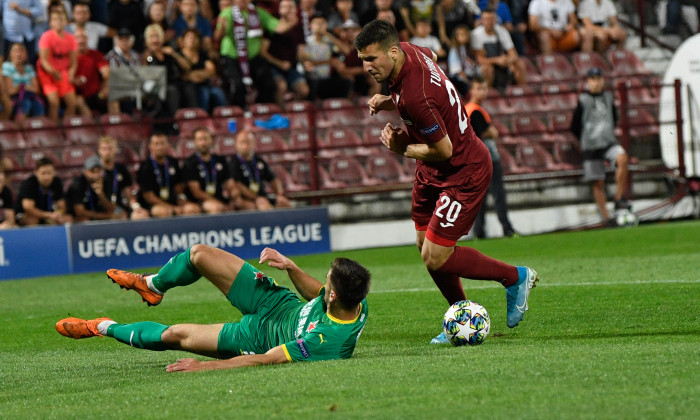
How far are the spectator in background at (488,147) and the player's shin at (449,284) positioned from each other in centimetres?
720

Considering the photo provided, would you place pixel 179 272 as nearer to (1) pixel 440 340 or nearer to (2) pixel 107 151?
(1) pixel 440 340

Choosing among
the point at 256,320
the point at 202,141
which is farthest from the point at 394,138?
the point at 202,141

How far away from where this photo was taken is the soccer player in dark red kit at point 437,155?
22.8 ft

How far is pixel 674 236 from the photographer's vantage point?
575 inches

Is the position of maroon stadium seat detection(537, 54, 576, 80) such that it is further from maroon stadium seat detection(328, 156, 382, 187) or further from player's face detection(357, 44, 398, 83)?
player's face detection(357, 44, 398, 83)

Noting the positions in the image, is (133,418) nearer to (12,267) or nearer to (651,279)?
(651,279)

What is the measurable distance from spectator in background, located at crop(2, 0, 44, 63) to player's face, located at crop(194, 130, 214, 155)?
356 cm

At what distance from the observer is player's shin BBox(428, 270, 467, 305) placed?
296 inches

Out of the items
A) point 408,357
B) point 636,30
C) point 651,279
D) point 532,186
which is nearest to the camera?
point 408,357

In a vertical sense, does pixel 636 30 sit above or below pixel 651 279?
above

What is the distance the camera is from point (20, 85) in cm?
1597

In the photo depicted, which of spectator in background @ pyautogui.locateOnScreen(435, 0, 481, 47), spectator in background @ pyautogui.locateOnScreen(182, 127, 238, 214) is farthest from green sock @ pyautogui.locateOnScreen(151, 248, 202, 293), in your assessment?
spectator in background @ pyautogui.locateOnScreen(435, 0, 481, 47)

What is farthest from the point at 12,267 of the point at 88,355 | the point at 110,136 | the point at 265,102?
the point at 88,355

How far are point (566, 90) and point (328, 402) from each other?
13.9 metres
